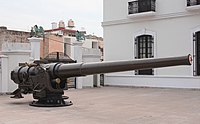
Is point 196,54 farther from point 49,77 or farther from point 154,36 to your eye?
point 49,77

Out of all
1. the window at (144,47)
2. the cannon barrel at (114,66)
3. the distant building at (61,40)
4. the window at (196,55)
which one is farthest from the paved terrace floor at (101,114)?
the distant building at (61,40)

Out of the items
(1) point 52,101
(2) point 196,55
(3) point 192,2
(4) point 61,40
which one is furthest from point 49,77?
(4) point 61,40

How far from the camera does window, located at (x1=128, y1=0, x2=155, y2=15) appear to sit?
18.7 meters

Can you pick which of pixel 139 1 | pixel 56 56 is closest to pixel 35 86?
pixel 56 56

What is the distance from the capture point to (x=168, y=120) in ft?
25.1

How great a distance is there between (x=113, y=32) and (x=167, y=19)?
3.86m

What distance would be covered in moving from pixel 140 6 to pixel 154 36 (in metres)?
1.97

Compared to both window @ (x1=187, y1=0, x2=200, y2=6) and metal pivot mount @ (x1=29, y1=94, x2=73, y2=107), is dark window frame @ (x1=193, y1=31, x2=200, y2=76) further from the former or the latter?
metal pivot mount @ (x1=29, y1=94, x2=73, y2=107)

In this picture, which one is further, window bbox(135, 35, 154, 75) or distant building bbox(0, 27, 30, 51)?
distant building bbox(0, 27, 30, 51)

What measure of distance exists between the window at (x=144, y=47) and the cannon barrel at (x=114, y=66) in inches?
396

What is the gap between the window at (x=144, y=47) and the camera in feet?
63.0

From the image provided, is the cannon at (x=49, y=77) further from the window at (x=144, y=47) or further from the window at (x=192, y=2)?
the window at (x=192, y=2)

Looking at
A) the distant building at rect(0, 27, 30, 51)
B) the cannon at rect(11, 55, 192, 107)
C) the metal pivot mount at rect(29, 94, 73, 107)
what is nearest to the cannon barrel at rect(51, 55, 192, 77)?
the cannon at rect(11, 55, 192, 107)

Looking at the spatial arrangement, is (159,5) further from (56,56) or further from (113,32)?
(56,56)
